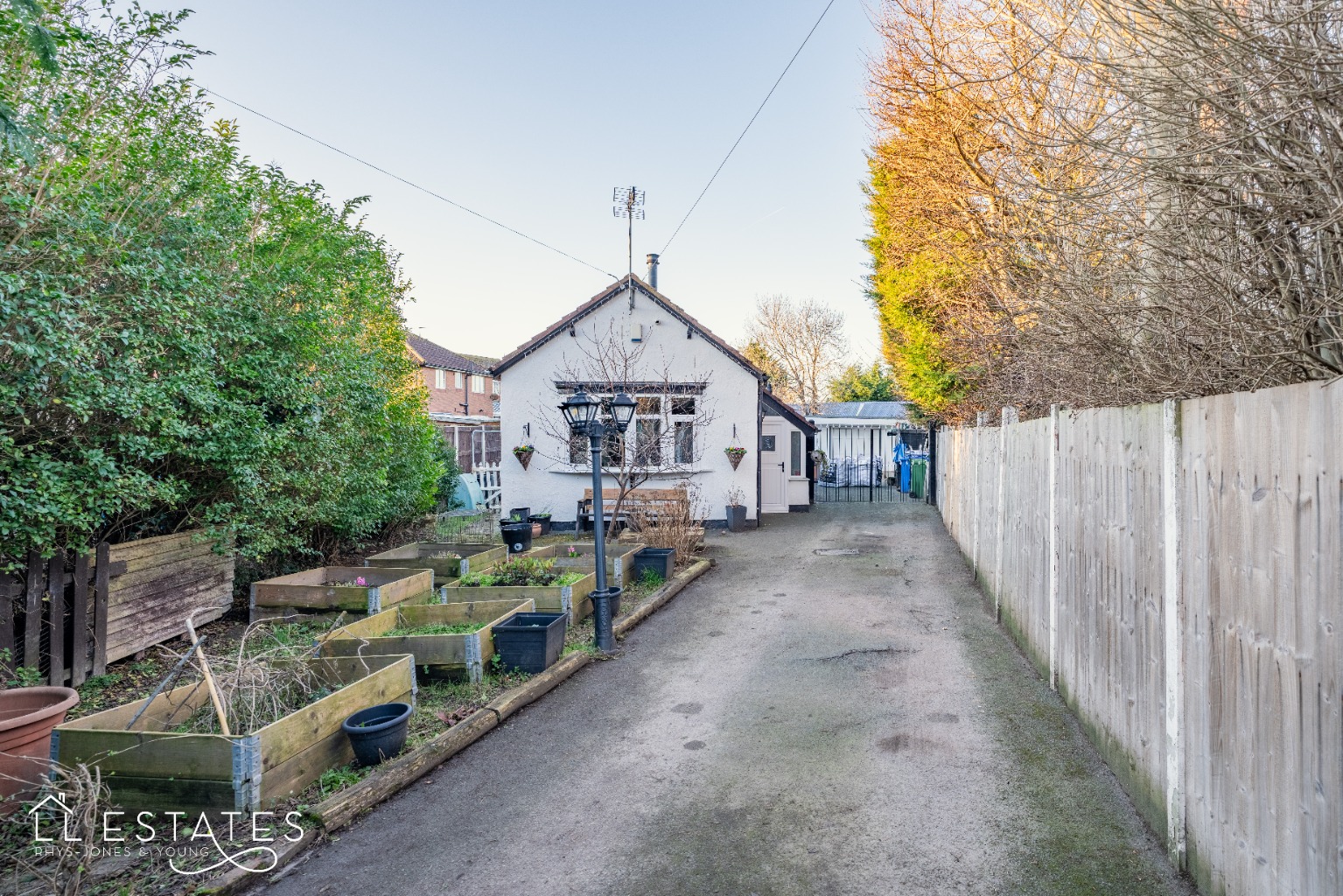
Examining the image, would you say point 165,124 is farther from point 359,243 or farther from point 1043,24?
point 1043,24

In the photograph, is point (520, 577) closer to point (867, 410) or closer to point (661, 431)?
point (661, 431)

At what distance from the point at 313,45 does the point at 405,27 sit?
1.57m

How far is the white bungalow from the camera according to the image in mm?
15680

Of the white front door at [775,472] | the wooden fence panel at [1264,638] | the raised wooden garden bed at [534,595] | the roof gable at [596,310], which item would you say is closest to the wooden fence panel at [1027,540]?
the wooden fence panel at [1264,638]

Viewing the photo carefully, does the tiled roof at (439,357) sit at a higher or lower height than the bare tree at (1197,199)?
higher

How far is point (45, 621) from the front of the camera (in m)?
5.75

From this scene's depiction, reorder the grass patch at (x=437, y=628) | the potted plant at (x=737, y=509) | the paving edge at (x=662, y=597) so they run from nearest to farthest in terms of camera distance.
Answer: the grass patch at (x=437, y=628), the paving edge at (x=662, y=597), the potted plant at (x=737, y=509)

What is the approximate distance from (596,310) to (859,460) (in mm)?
18141

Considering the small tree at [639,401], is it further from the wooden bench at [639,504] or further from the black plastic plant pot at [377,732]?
the black plastic plant pot at [377,732]

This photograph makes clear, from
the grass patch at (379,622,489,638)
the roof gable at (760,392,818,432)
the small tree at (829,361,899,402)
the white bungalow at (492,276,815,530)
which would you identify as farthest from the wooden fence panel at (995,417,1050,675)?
the small tree at (829,361,899,402)

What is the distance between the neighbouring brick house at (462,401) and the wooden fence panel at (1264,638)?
20.1 metres

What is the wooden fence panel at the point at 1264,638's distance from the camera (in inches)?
77.8

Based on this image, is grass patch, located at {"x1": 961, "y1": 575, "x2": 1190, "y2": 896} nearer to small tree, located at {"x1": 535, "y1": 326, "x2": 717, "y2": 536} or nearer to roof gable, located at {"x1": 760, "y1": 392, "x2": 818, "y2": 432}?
small tree, located at {"x1": 535, "y1": 326, "x2": 717, "y2": 536}

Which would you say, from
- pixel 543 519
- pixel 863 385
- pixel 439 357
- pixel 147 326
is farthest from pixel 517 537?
pixel 863 385
